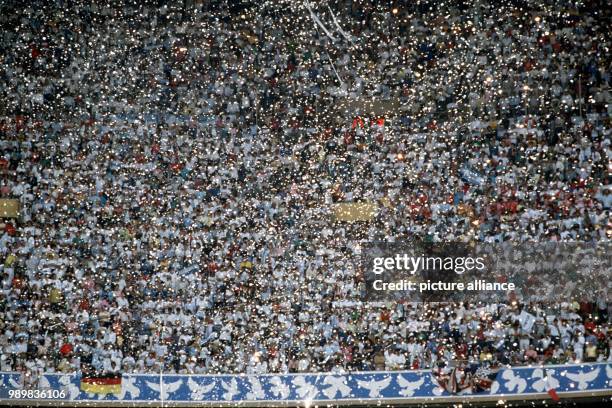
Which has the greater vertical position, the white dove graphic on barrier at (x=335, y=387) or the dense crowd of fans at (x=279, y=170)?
the dense crowd of fans at (x=279, y=170)

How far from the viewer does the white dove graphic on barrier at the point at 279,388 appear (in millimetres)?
13195

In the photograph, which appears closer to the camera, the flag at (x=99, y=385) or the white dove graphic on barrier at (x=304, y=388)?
the white dove graphic on barrier at (x=304, y=388)

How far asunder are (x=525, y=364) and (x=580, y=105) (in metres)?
5.70

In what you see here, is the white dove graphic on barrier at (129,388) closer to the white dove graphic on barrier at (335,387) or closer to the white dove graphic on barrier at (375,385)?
the white dove graphic on barrier at (335,387)

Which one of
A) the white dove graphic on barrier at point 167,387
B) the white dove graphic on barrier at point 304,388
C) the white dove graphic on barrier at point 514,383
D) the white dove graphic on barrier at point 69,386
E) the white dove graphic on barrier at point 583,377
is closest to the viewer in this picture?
the white dove graphic on barrier at point 583,377

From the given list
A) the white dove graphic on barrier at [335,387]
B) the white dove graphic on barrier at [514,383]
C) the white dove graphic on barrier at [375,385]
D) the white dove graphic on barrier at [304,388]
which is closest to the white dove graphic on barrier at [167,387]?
the white dove graphic on barrier at [304,388]

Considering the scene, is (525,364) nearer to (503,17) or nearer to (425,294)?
(425,294)

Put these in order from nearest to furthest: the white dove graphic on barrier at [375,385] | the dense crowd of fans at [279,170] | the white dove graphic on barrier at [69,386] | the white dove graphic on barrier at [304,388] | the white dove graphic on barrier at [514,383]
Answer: the white dove graphic on barrier at [514,383], the white dove graphic on barrier at [375,385], the white dove graphic on barrier at [304,388], the white dove graphic on barrier at [69,386], the dense crowd of fans at [279,170]

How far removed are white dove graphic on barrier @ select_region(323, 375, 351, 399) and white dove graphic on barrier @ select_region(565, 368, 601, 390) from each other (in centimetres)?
324

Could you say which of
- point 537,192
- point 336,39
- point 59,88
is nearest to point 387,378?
point 537,192

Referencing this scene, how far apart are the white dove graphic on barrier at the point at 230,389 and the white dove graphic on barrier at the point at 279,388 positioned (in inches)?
21.7

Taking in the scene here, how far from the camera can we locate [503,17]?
17.6 meters

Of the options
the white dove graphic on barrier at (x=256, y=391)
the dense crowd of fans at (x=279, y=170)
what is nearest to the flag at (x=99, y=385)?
the dense crowd of fans at (x=279, y=170)

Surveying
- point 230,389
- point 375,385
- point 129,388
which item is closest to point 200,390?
point 230,389
